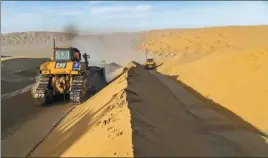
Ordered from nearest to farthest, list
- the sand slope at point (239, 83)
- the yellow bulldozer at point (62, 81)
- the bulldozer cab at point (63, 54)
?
the yellow bulldozer at point (62, 81) < the sand slope at point (239, 83) < the bulldozer cab at point (63, 54)

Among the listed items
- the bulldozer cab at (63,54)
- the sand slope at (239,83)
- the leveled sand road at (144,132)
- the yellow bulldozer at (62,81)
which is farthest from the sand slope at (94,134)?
the sand slope at (239,83)

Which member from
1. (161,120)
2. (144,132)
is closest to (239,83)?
(161,120)

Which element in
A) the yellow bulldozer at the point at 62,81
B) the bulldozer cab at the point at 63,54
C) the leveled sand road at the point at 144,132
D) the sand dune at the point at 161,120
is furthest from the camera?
the bulldozer cab at the point at 63,54

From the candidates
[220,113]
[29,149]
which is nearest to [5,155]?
[29,149]

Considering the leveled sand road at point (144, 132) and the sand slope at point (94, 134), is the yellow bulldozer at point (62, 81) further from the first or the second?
the sand slope at point (94, 134)

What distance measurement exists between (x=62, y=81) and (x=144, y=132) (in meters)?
10.8

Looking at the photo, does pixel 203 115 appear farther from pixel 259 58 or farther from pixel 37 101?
pixel 259 58

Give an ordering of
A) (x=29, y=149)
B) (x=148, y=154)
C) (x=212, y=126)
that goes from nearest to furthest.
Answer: (x=148, y=154)
(x=29, y=149)
(x=212, y=126)

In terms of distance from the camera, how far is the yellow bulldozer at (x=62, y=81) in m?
21.6

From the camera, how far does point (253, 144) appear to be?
1578 cm

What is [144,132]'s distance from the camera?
42.0 ft

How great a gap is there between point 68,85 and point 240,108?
8.64 meters

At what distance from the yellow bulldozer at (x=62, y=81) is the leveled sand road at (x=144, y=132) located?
110cm

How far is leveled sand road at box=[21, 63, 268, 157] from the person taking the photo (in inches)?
461
